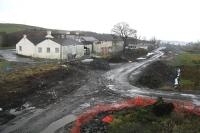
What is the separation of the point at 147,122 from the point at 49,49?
4467cm

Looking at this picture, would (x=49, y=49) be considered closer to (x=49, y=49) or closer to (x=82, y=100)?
(x=49, y=49)

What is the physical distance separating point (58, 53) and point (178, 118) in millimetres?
43772

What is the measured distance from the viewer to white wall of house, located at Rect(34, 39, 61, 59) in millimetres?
64438

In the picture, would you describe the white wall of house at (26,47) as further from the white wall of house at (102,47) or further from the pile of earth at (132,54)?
the pile of earth at (132,54)

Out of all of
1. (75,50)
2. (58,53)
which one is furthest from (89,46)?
(58,53)

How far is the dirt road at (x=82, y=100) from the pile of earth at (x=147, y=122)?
3.75 metres

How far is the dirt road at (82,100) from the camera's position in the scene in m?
24.9

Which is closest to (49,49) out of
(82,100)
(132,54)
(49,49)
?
(49,49)

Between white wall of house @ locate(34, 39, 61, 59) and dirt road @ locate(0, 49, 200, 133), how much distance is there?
47.1ft

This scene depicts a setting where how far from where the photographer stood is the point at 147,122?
76.4 feet

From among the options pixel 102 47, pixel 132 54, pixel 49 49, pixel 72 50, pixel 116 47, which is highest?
pixel 49 49

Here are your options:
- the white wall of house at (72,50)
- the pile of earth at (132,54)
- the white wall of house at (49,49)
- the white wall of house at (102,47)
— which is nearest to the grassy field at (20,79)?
the white wall of house at (49,49)

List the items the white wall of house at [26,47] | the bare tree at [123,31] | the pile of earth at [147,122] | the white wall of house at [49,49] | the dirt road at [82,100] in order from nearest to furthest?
the pile of earth at [147,122] < the dirt road at [82,100] < the white wall of house at [49,49] < the white wall of house at [26,47] < the bare tree at [123,31]

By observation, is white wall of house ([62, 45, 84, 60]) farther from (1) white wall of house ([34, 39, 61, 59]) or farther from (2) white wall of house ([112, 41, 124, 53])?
(2) white wall of house ([112, 41, 124, 53])
